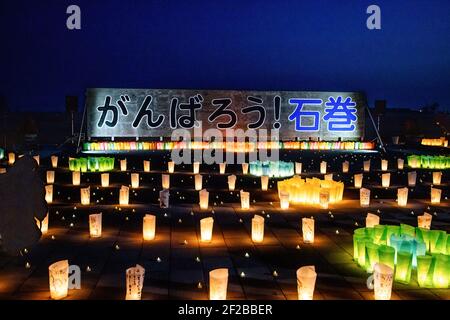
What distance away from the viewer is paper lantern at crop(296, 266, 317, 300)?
5.86 m

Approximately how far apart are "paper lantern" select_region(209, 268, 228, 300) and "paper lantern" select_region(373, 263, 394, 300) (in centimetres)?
197

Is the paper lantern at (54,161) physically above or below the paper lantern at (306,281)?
above

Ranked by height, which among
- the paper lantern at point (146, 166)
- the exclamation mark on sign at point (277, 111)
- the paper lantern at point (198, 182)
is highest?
the exclamation mark on sign at point (277, 111)

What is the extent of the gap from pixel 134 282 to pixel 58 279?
102 cm

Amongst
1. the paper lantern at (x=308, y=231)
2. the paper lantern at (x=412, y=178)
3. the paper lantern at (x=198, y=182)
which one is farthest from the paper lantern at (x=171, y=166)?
the paper lantern at (x=308, y=231)

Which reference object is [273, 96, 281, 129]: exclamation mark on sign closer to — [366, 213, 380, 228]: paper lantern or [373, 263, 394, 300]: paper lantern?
[366, 213, 380, 228]: paper lantern

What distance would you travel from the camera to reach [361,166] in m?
19.9

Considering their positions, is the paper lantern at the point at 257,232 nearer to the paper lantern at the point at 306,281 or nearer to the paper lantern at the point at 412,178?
the paper lantern at the point at 306,281

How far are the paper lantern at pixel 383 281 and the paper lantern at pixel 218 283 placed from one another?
6.48ft

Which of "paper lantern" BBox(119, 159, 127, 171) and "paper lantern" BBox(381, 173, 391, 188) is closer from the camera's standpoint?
"paper lantern" BBox(381, 173, 391, 188)

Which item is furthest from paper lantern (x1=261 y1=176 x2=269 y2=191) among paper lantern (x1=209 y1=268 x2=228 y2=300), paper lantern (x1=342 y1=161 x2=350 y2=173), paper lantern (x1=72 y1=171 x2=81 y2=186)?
paper lantern (x1=209 y1=268 x2=228 y2=300)

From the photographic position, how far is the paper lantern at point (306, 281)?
5.86 meters

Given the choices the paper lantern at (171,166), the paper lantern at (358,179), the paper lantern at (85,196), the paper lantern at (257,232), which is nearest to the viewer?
the paper lantern at (257,232)

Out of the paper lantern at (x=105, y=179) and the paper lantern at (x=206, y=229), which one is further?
the paper lantern at (x=105, y=179)
